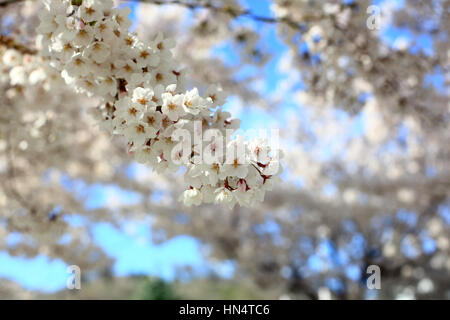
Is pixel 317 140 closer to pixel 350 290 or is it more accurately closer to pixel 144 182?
pixel 350 290

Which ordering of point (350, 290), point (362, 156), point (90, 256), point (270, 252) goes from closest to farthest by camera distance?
point (90, 256)
point (350, 290)
point (270, 252)
point (362, 156)

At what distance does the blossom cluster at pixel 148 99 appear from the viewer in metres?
1.50

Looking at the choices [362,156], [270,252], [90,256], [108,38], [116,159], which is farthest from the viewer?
[362,156]

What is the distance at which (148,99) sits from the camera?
5.17 feet

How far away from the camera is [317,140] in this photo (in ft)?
41.7

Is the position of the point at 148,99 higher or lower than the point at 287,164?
lower

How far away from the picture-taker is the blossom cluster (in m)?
1.50

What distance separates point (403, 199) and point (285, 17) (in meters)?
7.00

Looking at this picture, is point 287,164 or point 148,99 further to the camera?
point 287,164

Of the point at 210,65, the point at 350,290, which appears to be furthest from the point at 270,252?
the point at 210,65

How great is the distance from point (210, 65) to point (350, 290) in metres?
7.00

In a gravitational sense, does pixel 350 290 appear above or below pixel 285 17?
below

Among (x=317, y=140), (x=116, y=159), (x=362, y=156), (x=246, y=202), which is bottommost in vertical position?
(x=246, y=202)

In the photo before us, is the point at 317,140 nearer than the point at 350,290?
No
